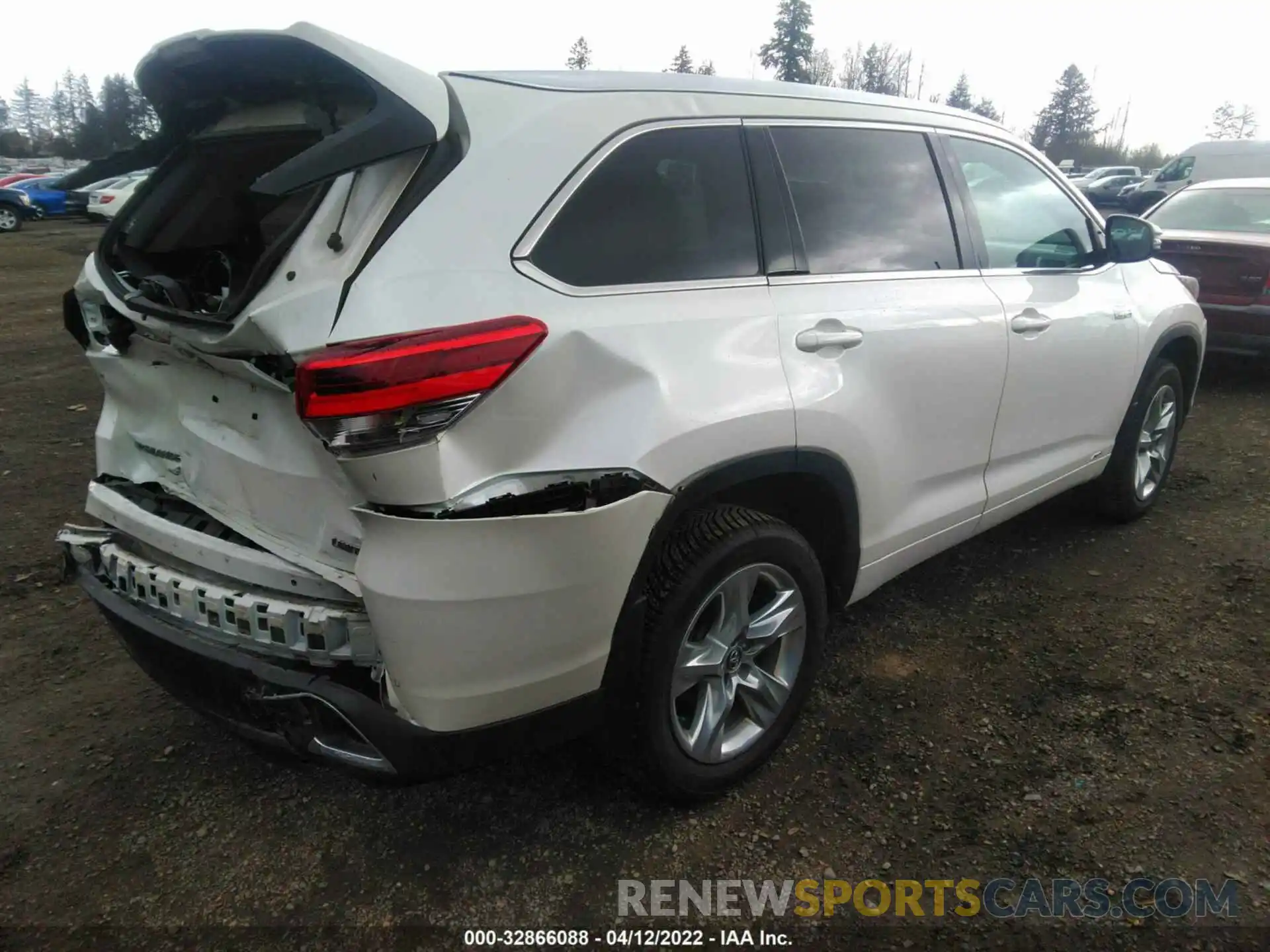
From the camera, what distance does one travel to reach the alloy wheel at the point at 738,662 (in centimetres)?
238

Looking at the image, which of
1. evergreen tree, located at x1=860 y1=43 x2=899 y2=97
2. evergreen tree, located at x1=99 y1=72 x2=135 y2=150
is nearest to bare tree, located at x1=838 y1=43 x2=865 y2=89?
evergreen tree, located at x1=860 y1=43 x2=899 y2=97

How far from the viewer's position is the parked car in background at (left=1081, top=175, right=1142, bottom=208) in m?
24.4

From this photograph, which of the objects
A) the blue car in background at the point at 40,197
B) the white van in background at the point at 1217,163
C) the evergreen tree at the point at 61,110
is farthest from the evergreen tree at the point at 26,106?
the white van in background at the point at 1217,163

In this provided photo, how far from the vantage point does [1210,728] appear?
9.42ft

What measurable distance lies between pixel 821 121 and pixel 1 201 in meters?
25.1

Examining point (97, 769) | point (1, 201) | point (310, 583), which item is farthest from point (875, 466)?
point (1, 201)

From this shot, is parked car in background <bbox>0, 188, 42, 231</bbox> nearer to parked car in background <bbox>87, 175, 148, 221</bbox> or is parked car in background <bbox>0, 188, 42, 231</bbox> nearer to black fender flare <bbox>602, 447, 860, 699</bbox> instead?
parked car in background <bbox>87, 175, 148, 221</bbox>

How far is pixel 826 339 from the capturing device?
2508mm

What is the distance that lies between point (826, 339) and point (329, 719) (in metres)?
1.56

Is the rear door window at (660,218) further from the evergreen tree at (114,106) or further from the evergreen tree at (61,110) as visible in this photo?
the evergreen tree at (61,110)

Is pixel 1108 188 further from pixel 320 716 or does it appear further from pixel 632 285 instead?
pixel 320 716

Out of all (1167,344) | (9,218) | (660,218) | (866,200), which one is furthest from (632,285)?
(9,218)

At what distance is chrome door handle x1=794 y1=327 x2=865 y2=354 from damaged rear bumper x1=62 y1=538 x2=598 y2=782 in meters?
1.06

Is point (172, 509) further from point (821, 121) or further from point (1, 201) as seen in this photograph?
point (1, 201)
